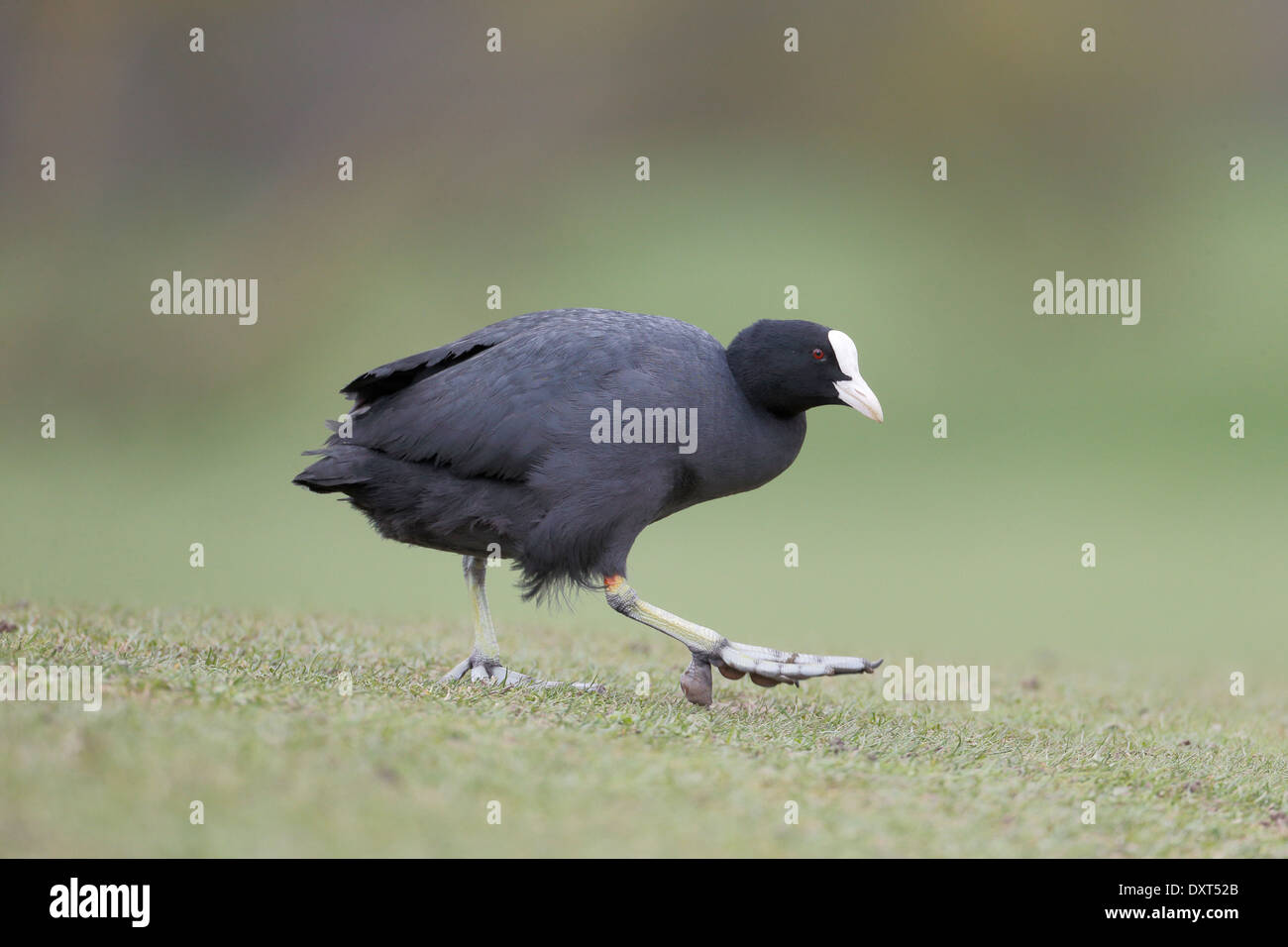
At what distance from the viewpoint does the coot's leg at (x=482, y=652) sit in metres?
8.78

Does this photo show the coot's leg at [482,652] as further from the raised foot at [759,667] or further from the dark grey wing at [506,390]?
the dark grey wing at [506,390]

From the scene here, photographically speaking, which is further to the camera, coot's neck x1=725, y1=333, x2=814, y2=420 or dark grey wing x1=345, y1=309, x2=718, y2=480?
coot's neck x1=725, y1=333, x2=814, y2=420

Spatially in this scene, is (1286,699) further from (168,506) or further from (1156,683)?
(168,506)

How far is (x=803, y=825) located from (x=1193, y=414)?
73.9ft

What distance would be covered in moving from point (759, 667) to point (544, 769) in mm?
2080

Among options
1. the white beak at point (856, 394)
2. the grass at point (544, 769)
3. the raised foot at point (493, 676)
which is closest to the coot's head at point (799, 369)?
the white beak at point (856, 394)

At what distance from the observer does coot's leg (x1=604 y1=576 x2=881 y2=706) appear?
7777mm

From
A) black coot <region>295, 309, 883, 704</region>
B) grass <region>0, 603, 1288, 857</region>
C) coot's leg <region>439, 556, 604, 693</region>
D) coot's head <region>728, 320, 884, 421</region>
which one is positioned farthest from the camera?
coot's leg <region>439, 556, 604, 693</region>

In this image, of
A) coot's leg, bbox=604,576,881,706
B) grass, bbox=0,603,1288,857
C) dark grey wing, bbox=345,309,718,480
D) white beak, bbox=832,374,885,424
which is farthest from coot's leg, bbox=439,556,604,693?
white beak, bbox=832,374,885,424

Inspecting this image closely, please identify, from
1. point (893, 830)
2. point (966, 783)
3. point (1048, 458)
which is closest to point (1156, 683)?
point (966, 783)

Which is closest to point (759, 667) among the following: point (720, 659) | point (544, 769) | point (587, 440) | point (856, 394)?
point (720, 659)

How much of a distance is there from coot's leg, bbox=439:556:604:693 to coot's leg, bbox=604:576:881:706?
72cm

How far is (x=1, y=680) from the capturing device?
23.0 feet

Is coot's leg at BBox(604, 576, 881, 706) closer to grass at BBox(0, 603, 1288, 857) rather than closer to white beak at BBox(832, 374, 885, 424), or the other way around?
grass at BBox(0, 603, 1288, 857)
